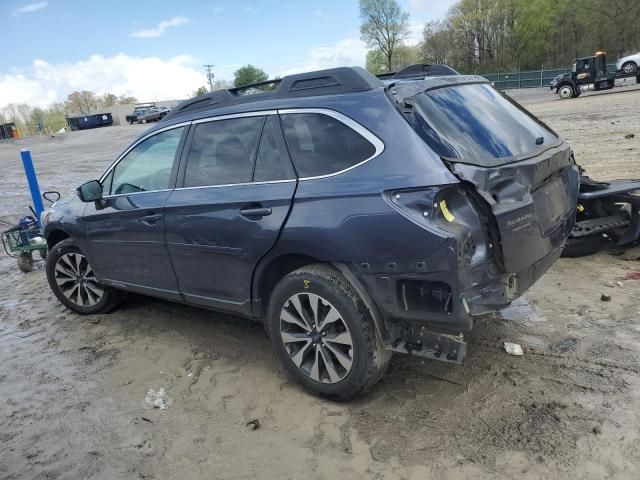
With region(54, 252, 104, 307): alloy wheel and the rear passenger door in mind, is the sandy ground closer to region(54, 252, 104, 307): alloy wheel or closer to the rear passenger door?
region(54, 252, 104, 307): alloy wheel

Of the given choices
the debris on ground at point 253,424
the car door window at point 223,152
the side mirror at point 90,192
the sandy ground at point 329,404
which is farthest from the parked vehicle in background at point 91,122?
the debris on ground at point 253,424

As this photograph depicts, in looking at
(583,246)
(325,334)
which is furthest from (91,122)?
(325,334)

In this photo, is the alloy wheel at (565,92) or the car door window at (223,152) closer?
the car door window at (223,152)

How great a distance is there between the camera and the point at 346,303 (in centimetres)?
311

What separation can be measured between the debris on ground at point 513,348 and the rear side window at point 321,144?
1.80 metres

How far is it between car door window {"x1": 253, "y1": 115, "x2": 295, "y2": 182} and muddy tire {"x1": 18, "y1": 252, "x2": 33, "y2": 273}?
5136 mm

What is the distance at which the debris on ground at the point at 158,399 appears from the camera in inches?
142

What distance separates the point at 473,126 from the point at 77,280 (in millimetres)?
4088

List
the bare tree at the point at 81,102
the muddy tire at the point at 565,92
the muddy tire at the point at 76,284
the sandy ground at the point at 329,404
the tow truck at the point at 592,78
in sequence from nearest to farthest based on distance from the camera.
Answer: the sandy ground at the point at 329,404
the muddy tire at the point at 76,284
the tow truck at the point at 592,78
the muddy tire at the point at 565,92
the bare tree at the point at 81,102

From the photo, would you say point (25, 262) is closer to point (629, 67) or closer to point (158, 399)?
point (158, 399)

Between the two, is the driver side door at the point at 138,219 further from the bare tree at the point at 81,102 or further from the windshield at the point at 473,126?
the bare tree at the point at 81,102

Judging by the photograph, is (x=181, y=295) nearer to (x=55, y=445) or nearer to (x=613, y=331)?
(x=55, y=445)

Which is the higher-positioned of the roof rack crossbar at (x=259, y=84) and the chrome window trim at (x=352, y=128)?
the roof rack crossbar at (x=259, y=84)

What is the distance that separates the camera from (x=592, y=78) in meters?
30.2
